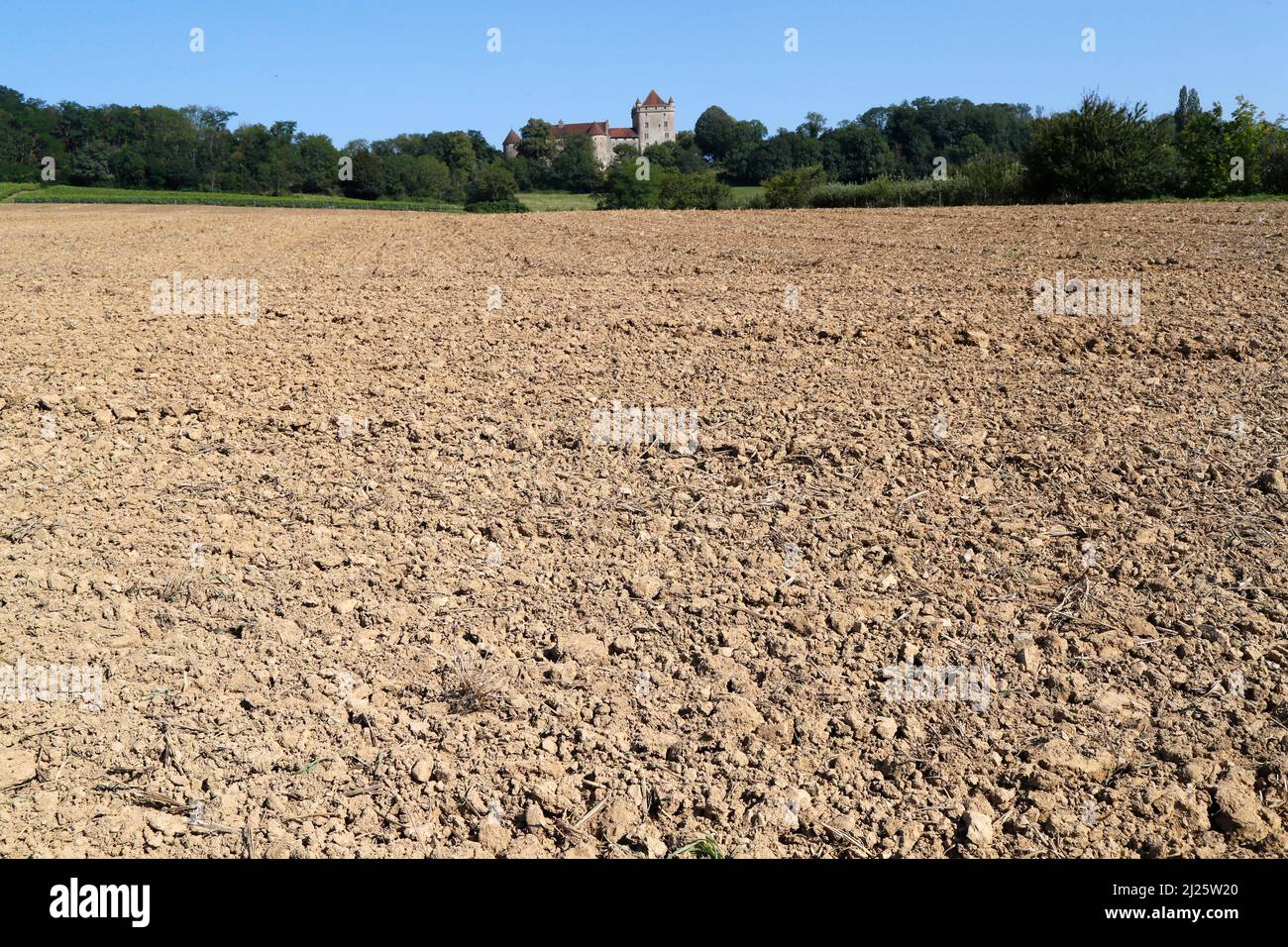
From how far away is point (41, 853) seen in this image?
3719mm

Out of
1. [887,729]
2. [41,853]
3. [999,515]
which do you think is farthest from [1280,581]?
[41,853]

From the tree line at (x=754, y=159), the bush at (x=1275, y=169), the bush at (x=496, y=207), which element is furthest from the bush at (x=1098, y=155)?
the bush at (x=496, y=207)

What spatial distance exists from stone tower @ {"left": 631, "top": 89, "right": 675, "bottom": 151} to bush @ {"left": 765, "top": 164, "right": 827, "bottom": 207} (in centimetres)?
11443

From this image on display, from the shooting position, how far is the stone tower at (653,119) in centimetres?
14750

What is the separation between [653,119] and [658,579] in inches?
6039

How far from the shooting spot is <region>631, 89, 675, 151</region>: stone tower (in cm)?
14750

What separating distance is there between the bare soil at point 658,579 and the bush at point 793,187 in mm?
24864

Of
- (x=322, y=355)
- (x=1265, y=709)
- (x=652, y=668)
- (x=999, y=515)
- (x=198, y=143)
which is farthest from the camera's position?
(x=198, y=143)

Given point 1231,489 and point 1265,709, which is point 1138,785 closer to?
point 1265,709

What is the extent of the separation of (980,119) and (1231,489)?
5416cm
